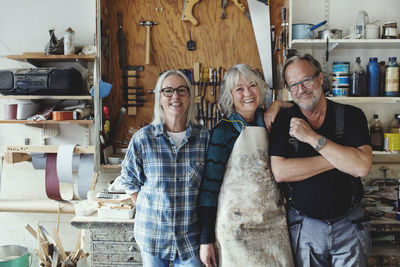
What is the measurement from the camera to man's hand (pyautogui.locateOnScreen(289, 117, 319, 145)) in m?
1.47

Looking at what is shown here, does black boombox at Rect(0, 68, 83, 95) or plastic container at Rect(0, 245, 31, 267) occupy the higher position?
black boombox at Rect(0, 68, 83, 95)

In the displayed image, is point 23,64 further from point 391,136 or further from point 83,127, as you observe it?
point 391,136

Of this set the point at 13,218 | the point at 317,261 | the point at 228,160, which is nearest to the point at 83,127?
the point at 13,218

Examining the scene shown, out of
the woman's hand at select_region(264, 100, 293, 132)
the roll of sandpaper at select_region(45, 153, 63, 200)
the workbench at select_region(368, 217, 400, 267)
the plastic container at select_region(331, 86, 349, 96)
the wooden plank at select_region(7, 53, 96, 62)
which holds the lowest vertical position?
the workbench at select_region(368, 217, 400, 267)

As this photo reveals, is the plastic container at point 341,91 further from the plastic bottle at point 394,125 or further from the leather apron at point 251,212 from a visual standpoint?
the leather apron at point 251,212

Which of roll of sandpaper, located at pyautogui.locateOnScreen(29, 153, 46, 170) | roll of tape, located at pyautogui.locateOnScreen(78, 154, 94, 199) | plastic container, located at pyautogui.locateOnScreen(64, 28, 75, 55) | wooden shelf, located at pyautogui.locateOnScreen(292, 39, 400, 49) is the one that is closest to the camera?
wooden shelf, located at pyautogui.locateOnScreen(292, 39, 400, 49)

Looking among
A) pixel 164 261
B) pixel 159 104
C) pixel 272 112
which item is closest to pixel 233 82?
pixel 272 112

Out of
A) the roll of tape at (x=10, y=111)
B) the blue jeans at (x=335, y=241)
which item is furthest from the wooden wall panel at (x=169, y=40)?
the blue jeans at (x=335, y=241)

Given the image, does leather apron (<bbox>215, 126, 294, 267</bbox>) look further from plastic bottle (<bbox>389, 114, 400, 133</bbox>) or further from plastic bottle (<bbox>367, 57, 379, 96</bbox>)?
plastic bottle (<bbox>389, 114, 400, 133</bbox>)

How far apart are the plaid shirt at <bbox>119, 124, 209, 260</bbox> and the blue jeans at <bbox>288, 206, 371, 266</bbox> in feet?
1.65

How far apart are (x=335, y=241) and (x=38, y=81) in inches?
92.1

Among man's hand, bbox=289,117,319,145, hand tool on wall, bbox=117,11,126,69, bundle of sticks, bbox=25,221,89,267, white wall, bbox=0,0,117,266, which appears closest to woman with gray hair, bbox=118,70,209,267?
man's hand, bbox=289,117,319,145

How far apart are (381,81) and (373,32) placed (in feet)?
1.21

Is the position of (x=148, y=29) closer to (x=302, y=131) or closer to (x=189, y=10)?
(x=189, y=10)
